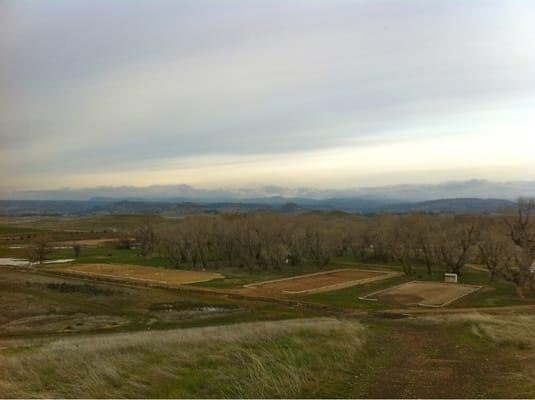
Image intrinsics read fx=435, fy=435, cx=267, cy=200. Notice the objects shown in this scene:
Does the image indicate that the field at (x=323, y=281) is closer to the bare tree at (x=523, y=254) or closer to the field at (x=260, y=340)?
Answer: the field at (x=260, y=340)

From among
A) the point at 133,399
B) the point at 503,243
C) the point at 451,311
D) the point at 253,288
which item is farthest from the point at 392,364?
the point at 503,243

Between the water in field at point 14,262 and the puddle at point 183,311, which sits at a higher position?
the puddle at point 183,311

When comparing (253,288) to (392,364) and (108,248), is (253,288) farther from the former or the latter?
(108,248)

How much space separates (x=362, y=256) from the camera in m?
98.4

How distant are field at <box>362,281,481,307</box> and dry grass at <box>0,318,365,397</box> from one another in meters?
33.1

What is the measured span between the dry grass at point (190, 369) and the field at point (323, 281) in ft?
128

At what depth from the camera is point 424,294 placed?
53.8m

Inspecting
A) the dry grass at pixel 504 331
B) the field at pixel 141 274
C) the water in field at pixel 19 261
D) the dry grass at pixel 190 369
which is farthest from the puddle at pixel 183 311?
the water in field at pixel 19 261

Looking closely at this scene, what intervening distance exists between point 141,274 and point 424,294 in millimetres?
44936

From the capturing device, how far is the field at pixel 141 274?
65.7 meters

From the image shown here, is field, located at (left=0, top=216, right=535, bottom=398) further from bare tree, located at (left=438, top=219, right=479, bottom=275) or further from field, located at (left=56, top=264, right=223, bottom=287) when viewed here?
bare tree, located at (left=438, top=219, right=479, bottom=275)

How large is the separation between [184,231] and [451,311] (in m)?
67.0

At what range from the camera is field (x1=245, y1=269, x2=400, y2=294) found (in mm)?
58484

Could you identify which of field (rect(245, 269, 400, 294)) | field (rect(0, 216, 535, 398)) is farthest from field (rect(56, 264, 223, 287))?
field (rect(245, 269, 400, 294))
